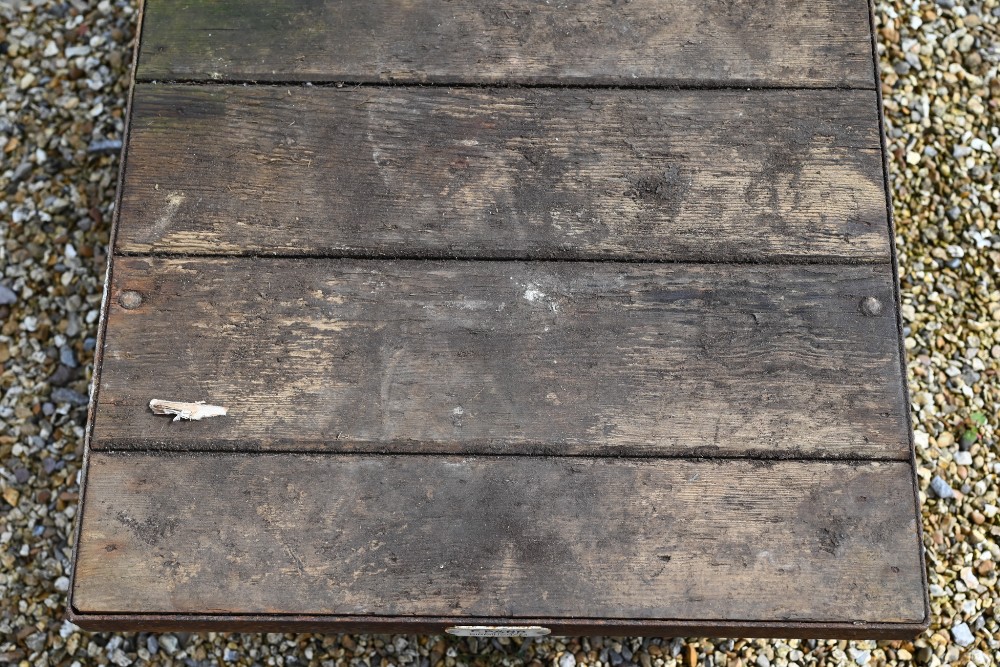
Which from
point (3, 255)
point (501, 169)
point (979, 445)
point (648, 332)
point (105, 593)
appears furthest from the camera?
point (3, 255)

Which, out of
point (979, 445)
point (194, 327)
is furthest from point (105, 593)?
point (979, 445)

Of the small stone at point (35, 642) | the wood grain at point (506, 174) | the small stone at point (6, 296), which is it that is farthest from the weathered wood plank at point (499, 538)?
the small stone at point (6, 296)

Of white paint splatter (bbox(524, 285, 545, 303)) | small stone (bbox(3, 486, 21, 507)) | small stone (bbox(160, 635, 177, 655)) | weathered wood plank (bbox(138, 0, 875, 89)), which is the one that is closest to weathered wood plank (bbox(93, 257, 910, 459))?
white paint splatter (bbox(524, 285, 545, 303))

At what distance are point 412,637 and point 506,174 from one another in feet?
3.59

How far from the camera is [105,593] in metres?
1.53

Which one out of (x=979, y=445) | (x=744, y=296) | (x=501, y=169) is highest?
(x=501, y=169)

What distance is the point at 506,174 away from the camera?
1.76m

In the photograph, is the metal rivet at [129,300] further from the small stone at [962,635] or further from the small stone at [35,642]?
the small stone at [962,635]

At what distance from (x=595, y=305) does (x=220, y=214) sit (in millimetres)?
A: 730

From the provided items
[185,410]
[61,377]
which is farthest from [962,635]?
[61,377]

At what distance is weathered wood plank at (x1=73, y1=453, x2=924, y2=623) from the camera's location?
5.02ft

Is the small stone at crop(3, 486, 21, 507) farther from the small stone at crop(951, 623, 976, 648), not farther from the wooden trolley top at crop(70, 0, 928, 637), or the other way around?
the small stone at crop(951, 623, 976, 648)

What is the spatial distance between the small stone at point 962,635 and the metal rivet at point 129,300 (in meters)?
1.95

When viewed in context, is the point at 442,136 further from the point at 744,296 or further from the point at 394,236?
the point at 744,296
